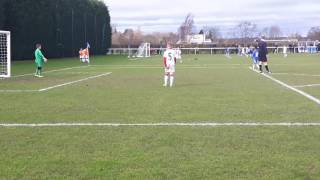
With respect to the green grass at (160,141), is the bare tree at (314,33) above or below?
above

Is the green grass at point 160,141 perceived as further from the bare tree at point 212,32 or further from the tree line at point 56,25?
the bare tree at point 212,32

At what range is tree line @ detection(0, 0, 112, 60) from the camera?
5103 centimetres

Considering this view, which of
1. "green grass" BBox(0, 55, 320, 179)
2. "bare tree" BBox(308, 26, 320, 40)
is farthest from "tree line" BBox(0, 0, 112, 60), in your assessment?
"bare tree" BBox(308, 26, 320, 40)

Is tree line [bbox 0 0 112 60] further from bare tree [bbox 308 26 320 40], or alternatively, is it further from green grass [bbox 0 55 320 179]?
bare tree [bbox 308 26 320 40]

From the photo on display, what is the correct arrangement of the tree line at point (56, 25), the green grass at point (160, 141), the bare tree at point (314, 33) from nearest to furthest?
the green grass at point (160, 141)
the tree line at point (56, 25)
the bare tree at point (314, 33)

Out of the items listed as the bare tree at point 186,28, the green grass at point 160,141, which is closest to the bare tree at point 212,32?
the bare tree at point 186,28

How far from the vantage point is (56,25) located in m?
60.9

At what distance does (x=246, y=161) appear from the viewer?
7.95 metres

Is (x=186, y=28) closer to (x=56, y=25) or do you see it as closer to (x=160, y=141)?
(x=56, y=25)

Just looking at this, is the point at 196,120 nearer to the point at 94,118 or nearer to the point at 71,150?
the point at 94,118

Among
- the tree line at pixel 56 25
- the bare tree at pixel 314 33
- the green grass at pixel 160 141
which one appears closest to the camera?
the green grass at pixel 160 141

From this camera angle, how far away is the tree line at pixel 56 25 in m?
51.0

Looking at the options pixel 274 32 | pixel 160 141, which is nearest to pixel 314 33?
pixel 274 32

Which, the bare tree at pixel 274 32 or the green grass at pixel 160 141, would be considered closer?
the green grass at pixel 160 141
